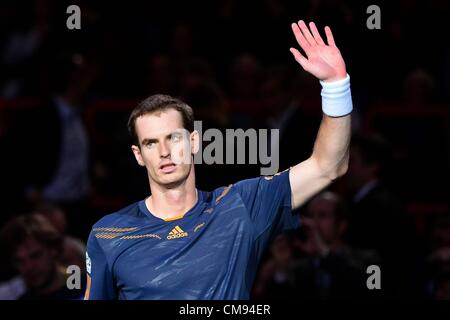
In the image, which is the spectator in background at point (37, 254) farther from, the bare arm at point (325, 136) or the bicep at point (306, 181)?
the bare arm at point (325, 136)

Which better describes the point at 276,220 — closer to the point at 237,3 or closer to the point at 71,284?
the point at 71,284

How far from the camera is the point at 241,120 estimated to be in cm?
799

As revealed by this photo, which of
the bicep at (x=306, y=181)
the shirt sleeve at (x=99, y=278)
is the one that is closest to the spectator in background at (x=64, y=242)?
the shirt sleeve at (x=99, y=278)

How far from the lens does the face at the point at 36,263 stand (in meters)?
6.75

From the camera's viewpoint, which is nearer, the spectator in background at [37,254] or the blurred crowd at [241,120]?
the spectator in background at [37,254]

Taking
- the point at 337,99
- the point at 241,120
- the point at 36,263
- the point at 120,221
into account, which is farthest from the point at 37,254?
the point at 337,99

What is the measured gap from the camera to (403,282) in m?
7.05

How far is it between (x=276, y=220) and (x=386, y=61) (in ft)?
16.0

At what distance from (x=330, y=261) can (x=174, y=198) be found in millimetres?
2320

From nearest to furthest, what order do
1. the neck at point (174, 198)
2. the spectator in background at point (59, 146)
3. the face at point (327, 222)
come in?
the neck at point (174, 198), the face at point (327, 222), the spectator in background at point (59, 146)

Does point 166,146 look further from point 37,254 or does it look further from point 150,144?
point 37,254

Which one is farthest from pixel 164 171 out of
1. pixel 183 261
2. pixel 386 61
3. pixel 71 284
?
pixel 386 61

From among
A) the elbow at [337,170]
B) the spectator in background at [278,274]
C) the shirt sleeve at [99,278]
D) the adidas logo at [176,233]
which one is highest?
the elbow at [337,170]

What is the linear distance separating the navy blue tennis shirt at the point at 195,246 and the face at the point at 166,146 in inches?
7.7
